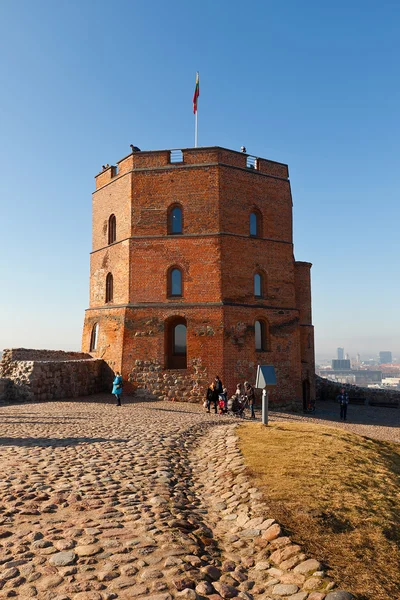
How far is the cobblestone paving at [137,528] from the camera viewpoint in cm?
435

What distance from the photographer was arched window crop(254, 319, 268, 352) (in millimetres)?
22578

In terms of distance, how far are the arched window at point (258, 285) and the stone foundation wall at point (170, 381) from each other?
480 centimetres

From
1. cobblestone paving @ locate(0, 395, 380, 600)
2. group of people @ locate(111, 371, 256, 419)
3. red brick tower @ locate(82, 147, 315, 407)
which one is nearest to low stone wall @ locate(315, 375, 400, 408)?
red brick tower @ locate(82, 147, 315, 407)

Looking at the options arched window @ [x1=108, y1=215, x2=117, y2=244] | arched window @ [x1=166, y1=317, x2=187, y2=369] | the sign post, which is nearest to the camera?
the sign post

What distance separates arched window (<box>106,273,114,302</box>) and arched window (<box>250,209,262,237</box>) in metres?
7.98

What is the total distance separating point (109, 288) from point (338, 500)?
62.1ft

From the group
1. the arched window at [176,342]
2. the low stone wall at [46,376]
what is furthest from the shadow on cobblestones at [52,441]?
the arched window at [176,342]

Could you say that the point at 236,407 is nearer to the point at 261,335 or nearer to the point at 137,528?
the point at 261,335

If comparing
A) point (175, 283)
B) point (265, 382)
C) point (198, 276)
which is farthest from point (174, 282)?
point (265, 382)

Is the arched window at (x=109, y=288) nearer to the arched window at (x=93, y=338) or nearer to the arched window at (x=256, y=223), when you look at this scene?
the arched window at (x=93, y=338)

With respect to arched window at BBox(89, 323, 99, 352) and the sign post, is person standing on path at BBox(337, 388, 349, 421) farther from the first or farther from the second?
arched window at BBox(89, 323, 99, 352)

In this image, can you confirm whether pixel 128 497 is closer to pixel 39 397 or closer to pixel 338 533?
pixel 338 533

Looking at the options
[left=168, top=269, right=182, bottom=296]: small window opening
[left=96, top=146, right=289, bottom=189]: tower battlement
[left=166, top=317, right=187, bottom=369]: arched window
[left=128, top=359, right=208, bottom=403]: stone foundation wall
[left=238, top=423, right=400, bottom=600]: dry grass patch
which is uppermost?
[left=96, top=146, right=289, bottom=189]: tower battlement

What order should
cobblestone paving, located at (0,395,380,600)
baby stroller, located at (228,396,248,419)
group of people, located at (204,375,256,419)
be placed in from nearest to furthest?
cobblestone paving, located at (0,395,380,600), baby stroller, located at (228,396,248,419), group of people, located at (204,375,256,419)
